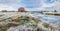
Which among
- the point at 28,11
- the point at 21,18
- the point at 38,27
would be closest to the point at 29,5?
the point at 28,11

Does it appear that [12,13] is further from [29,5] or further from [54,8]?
[54,8]

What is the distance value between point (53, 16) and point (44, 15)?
109mm

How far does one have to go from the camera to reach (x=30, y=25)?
117 cm

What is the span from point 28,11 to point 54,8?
12.7 inches

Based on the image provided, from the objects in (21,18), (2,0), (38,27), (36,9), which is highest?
(2,0)

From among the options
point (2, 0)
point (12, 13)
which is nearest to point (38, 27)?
point (12, 13)

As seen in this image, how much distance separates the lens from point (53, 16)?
3.90ft

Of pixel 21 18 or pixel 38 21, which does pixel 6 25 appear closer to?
pixel 21 18

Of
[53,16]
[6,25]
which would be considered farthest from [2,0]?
[53,16]

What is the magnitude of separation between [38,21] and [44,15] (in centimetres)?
11

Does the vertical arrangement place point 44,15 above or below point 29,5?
below

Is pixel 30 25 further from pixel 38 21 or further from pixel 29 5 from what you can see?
pixel 29 5

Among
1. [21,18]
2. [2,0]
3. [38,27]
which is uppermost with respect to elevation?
[2,0]

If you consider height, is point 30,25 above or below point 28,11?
below
